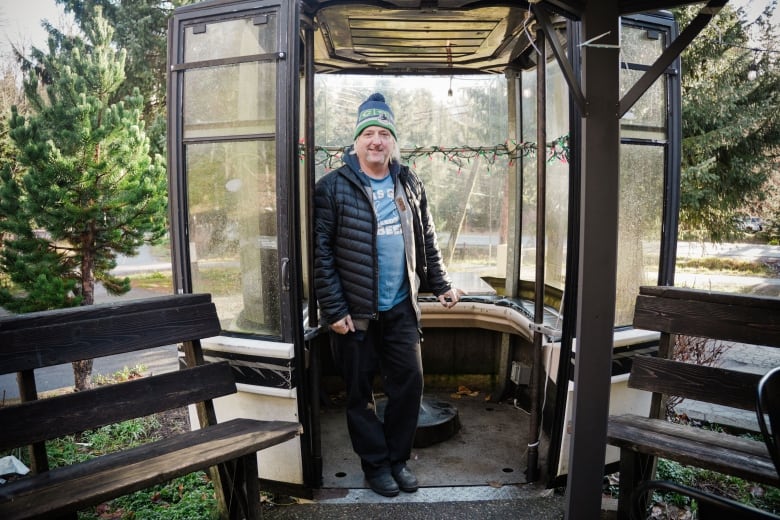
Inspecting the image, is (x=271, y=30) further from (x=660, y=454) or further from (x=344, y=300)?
(x=660, y=454)

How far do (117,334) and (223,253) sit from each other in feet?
2.62

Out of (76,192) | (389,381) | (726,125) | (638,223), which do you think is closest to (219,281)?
(389,381)

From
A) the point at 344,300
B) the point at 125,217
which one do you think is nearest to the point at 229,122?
the point at 344,300

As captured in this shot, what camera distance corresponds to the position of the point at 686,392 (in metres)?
2.62

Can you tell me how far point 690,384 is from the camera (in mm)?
2617

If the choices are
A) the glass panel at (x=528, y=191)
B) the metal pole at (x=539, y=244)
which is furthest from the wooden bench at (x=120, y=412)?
the glass panel at (x=528, y=191)

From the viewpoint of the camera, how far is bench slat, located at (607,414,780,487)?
208 cm

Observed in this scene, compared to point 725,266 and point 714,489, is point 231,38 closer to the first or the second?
point 714,489

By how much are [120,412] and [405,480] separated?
155 cm

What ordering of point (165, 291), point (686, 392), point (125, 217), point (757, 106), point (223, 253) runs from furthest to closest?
point (165, 291)
point (757, 106)
point (125, 217)
point (223, 253)
point (686, 392)

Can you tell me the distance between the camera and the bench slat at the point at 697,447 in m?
2.08

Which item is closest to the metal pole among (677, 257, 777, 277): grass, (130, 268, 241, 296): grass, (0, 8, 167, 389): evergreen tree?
(130, 268, 241, 296): grass

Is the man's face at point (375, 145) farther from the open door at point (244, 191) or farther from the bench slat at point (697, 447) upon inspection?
the bench slat at point (697, 447)

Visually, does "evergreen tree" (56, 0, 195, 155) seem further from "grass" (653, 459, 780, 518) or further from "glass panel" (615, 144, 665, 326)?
"grass" (653, 459, 780, 518)
